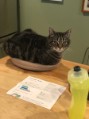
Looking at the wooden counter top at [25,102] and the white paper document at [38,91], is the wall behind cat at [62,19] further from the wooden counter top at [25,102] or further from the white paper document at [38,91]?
the white paper document at [38,91]

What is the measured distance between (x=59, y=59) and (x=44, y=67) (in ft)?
0.50

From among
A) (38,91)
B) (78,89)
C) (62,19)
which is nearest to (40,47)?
(38,91)

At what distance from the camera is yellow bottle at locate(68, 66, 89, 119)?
654 mm

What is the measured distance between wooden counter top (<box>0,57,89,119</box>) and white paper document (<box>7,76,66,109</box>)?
0.08 ft

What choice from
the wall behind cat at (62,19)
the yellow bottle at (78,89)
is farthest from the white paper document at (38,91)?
the wall behind cat at (62,19)

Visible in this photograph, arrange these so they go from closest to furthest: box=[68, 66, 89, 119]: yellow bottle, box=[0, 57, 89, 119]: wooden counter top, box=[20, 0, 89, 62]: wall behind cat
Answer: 1. box=[68, 66, 89, 119]: yellow bottle
2. box=[0, 57, 89, 119]: wooden counter top
3. box=[20, 0, 89, 62]: wall behind cat

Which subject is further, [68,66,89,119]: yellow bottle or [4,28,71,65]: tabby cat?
[4,28,71,65]: tabby cat

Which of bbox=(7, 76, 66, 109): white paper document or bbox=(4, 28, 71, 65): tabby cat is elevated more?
bbox=(4, 28, 71, 65): tabby cat

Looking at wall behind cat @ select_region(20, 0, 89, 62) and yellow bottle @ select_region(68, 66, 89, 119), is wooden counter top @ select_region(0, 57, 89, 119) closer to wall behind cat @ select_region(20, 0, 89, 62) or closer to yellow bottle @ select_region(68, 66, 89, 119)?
yellow bottle @ select_region(68, 66, 89, 119)

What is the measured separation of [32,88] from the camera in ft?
3.10

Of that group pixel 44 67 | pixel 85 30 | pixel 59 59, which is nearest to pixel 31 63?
pixel 44 67

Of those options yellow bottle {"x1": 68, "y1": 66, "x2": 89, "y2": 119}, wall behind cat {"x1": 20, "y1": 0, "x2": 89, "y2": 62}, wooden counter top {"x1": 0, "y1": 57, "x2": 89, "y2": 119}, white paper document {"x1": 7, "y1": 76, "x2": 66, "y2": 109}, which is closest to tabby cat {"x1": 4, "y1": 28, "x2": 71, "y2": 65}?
wooden counter top {"x1": 0, "y1": 57, "x2": 89, "y2": 119}

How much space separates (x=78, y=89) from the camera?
668 millimetres

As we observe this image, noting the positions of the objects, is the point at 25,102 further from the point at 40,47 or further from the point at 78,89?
the point at 40,47
